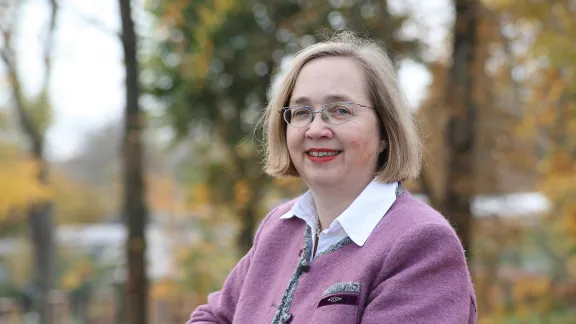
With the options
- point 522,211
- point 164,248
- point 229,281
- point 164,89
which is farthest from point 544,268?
point 229,281

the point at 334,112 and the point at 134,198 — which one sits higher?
the point at 334,112

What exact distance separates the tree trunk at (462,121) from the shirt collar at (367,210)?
4.16m

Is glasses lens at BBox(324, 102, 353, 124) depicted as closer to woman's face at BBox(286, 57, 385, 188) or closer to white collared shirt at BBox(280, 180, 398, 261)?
woman's face at BBox(286, 57, 385, 188)

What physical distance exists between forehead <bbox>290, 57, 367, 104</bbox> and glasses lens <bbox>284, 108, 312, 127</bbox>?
0.03 metres

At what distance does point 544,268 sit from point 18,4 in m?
15.4

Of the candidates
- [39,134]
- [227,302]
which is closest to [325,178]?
[227,302]

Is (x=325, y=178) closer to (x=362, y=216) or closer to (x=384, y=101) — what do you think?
(x=362, y=216)

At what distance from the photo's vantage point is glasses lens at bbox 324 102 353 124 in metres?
1.66

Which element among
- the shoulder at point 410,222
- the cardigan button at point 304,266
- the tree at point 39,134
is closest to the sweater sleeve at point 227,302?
the cardigan button at point 304,266

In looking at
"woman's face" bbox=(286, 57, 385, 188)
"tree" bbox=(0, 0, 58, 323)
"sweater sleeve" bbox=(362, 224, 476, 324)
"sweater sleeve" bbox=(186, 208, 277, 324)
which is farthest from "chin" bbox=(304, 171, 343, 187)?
"tree" bbox=(0, 0, 58, 323)

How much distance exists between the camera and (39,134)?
10703 millimetres

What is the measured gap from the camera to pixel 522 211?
1149 cm

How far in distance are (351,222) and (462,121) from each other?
4504mm

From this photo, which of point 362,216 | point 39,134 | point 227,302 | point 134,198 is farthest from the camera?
point 39,134
